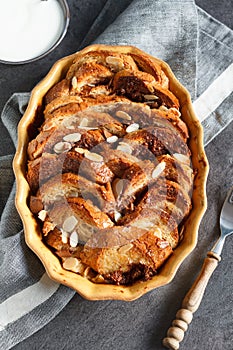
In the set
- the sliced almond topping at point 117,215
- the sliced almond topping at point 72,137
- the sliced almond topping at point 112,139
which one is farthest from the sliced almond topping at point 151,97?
the sliced almond topping at point 117,215

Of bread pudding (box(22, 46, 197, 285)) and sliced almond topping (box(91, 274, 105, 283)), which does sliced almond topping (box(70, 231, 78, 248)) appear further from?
sliced almond topping (box(91, 274, 105, 283))

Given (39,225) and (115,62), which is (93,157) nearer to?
(39,225)

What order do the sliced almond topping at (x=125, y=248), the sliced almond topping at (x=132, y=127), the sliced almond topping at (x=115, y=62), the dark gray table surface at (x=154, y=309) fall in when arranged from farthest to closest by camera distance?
1. the dark gray table surface at (x=154, y=309)
2. the sliced almond topping at (x=115, y=62)
3. the sliced almond topping at (x=132, y=127)
4. the sliced almond topping at (x=125, y=248)

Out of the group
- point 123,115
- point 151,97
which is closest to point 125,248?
point 123,115

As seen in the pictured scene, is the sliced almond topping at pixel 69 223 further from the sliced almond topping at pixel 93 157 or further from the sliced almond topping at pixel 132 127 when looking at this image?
the sliced almond topping at pixel 132 127

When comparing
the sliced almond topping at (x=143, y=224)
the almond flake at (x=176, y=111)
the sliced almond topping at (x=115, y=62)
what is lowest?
the sliced almond topping at (x=143, y=224)

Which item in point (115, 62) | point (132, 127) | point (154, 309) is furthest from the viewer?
point (154, 309)

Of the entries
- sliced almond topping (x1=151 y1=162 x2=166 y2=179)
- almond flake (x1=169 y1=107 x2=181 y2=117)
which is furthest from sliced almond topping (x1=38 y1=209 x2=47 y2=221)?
almond flake (x1=169 y1=107 x2=181 y2=117)
